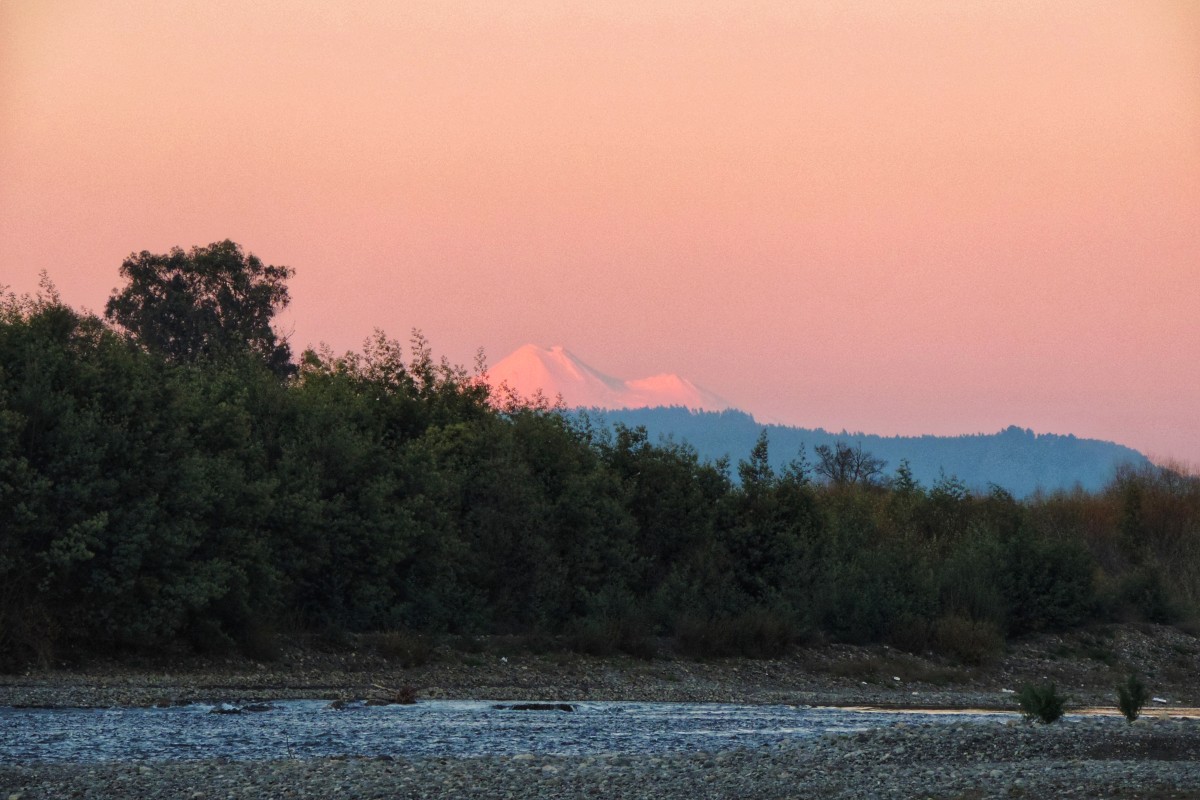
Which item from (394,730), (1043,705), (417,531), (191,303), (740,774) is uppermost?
(191,303)

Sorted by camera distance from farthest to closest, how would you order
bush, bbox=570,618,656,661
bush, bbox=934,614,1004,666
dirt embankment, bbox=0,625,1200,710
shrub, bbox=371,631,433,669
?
bush, bbox=934,614,1004,666 → bush, bbox=570,618,656,661 → shrub, bbox=371,631,433,669 → dirt embankment, bbox=0,625,1200,710

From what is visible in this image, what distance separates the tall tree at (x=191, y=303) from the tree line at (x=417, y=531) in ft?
82.6

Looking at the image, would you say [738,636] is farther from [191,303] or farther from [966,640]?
[191,303]

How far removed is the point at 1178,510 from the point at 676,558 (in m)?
34.8

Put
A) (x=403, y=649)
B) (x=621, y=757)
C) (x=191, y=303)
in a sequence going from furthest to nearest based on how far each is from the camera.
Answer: (x=191, y=303) → (x=403, y=649) → (x=621, y=757)

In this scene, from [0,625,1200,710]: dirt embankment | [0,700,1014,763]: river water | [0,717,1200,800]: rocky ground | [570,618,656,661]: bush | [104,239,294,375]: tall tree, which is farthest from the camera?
[104,239,294,375]: tall tree

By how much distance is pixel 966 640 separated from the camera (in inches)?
1626

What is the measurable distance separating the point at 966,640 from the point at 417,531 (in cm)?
1697

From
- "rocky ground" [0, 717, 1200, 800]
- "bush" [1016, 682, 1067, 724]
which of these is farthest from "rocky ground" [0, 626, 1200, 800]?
"bush" [1016, 682, 1067, 724]

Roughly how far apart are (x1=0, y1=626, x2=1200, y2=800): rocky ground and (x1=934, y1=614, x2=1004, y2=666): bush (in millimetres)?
3830

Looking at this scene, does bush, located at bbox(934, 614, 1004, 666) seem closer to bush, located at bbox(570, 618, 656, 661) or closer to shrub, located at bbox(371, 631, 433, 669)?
bush, located at bbox(570, 618, 656, 661)

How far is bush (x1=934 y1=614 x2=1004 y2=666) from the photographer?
Answer: 40.9m

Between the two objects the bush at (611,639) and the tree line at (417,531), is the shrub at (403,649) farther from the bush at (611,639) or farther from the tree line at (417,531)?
the bush at (611,639)

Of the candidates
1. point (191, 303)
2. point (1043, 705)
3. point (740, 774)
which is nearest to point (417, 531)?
point (1043, 705)
